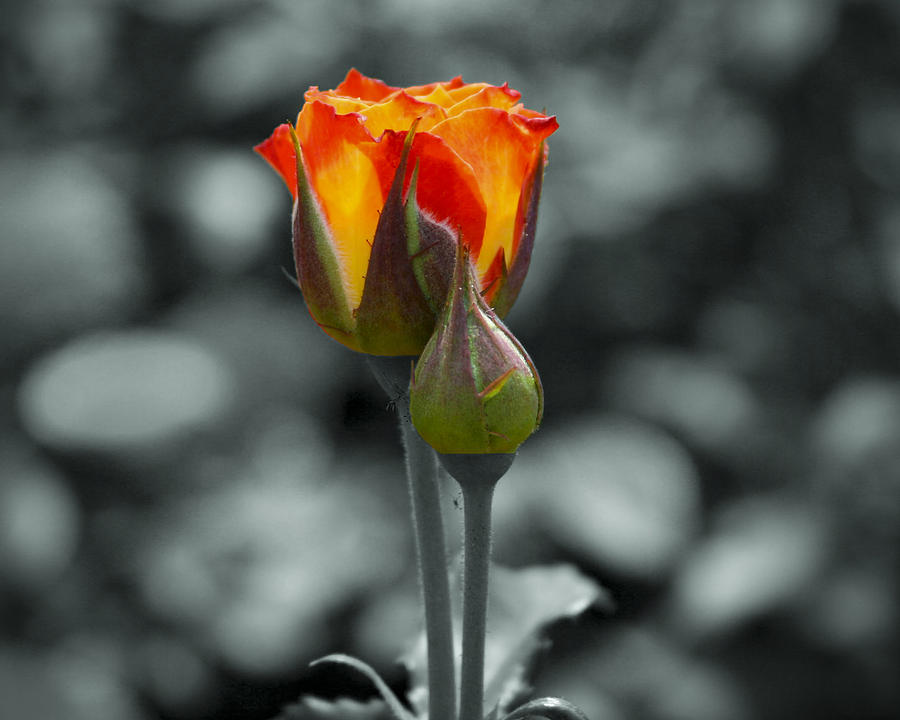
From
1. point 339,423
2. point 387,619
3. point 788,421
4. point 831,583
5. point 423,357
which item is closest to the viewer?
point 423,357

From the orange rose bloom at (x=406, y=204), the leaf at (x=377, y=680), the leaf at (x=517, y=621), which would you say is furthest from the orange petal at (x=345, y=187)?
the leaf at (x=517, y=621)

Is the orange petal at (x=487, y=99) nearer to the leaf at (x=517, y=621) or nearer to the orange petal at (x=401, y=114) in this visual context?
the orange petal at (x=401, y=114)

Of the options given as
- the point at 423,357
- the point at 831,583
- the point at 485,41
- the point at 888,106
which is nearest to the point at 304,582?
the point at 831,583

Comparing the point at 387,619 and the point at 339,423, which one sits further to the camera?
the point at 339,423

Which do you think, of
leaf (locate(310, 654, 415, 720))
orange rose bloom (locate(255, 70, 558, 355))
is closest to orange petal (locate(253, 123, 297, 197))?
orange rose bloom (locate(255, 70, 558, 355))

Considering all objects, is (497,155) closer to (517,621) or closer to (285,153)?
(285,153)

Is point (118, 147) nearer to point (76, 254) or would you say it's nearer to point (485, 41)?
point (76, 254)
